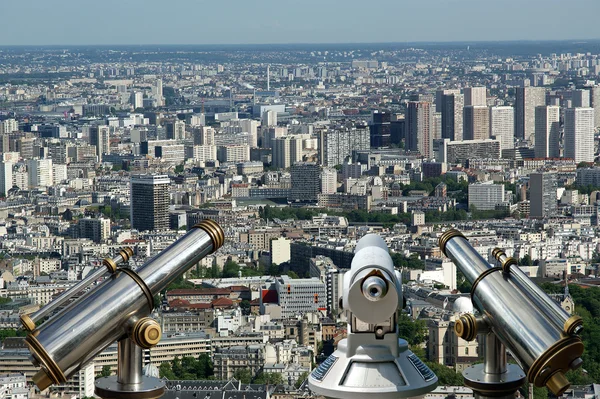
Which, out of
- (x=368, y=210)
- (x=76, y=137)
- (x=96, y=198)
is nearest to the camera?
(x=368, y=210)

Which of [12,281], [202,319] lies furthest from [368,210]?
[202,319]

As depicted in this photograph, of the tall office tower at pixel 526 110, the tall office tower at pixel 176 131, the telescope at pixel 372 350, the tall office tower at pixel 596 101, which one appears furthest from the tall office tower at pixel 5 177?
the telescope at pixel 372 350

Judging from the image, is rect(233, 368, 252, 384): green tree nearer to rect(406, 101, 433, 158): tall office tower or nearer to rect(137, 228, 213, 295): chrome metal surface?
rect(137, 228, 213, 295): chrome metal surface

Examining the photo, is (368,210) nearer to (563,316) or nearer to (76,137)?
(76,137)

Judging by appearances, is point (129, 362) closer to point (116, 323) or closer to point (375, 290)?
point (116, 323)

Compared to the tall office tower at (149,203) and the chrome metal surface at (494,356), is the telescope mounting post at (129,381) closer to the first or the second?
the chrome metal surface at (494,356)

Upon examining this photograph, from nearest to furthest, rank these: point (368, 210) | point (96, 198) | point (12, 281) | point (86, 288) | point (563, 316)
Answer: point (563, 316) < point (86, 288) < point (12, 281) < point (368, 210) < point (96, 198)

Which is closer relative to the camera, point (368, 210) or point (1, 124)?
point (368, 210)

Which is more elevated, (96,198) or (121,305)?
(121,305)
